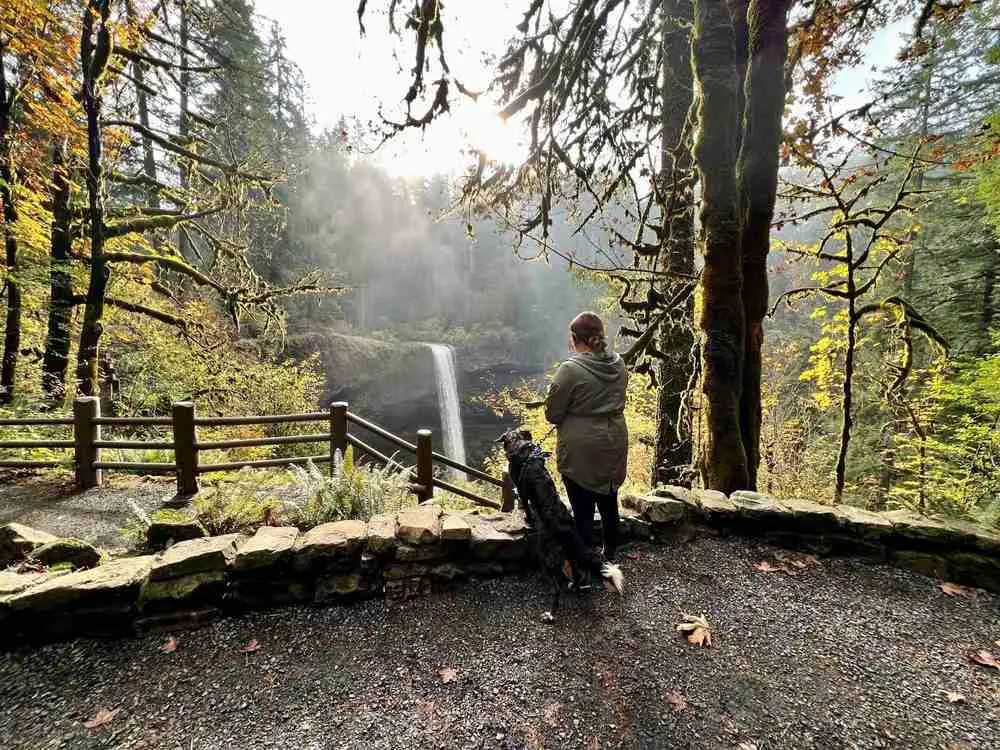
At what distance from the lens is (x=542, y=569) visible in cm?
277

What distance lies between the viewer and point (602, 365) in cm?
257

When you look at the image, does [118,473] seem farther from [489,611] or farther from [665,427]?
[665,427]

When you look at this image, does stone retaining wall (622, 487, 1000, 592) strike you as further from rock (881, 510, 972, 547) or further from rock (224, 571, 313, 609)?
rock (224, 571, 313, 609)

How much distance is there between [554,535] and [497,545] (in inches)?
16.5

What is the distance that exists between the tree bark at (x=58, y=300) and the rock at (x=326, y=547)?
7867mm

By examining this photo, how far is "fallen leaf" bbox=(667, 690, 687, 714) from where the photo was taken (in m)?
1.82

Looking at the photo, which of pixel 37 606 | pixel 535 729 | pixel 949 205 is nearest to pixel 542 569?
pixel 535 729

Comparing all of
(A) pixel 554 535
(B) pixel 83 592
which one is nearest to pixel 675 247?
(A) pixel 554 535

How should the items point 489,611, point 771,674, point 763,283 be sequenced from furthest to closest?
1. point 763,283
2. point 489,611
3. point 771,674

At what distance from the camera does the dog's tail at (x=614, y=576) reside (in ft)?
8.55

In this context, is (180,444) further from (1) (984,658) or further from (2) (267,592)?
(1) (984,658)

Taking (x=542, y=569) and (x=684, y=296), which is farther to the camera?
(x=684, y=296)

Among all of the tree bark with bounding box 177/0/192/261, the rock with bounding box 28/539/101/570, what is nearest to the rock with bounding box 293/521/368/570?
the rock with bounding box 28/539/101/570

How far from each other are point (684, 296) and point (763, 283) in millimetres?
1112
